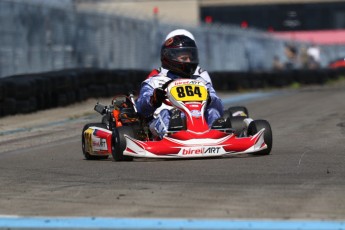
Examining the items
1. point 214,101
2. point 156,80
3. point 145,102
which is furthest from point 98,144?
point 214,101

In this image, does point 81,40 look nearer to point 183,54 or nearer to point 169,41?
point 169,41

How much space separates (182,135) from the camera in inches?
396

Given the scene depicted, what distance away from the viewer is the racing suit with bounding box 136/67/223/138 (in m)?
10.5

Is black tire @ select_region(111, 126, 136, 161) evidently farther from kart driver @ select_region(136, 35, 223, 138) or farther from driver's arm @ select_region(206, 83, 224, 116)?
driver's arm @ select_region(206, 83, 224, 116)

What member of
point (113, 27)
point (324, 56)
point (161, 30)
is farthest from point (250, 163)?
point (324, 56)

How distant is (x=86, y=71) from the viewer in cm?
2142

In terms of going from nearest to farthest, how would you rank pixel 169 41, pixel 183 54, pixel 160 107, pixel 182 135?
1. pixel 182 135
2. pixel 160 107
3. pixel 183 54
4. pixel 169 41

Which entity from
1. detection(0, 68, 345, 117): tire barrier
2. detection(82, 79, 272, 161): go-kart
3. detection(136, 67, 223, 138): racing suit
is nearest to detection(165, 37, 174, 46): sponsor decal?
detection(136, 67, 223, 138): racing suit

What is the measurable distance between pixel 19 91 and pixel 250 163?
867 centimetres

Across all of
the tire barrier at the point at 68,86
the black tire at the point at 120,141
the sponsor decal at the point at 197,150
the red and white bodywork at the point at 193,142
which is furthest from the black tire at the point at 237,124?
the tire barrier at the point at 68,86

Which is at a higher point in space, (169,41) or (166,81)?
(169,41)

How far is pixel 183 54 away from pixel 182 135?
4.28ft

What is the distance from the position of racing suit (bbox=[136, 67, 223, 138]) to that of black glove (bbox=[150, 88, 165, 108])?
0.15 ft

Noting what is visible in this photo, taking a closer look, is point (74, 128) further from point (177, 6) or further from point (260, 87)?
point (177, 6)
